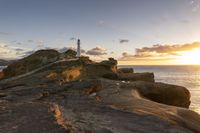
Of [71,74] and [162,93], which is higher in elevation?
[71,74]

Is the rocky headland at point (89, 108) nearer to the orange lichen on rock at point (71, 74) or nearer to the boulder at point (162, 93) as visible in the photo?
the boulder at point (162, 93)

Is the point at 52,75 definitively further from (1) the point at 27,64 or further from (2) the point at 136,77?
(1) the point at 27,64

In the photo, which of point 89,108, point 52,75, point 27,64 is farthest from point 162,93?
point 27,64

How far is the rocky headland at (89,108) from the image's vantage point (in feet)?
28.8

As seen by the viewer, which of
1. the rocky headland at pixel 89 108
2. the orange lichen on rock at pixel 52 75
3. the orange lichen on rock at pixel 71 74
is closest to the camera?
the rocky headland at pixel 89 108

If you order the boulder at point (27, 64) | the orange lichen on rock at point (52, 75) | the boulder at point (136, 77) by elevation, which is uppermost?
the boulder at point (27, 64)

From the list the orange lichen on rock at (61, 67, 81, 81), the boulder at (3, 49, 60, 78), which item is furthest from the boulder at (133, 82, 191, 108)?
the boulder at (3, 49, 60, 78)

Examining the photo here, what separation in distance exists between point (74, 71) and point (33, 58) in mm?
10100

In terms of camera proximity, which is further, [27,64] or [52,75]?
[27,64]

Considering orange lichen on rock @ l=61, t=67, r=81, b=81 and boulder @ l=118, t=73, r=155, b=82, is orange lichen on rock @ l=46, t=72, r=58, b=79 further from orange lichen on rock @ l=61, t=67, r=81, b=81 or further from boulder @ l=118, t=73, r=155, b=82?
boulder @ l=118, t=73, r=155, b=82

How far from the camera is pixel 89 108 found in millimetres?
11398

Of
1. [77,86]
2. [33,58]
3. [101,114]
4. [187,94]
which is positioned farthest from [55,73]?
[33,58]

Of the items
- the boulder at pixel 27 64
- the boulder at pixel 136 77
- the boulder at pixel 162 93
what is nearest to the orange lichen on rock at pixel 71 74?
the boulder at pixel 136 77

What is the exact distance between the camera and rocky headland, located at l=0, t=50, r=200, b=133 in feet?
28.8
